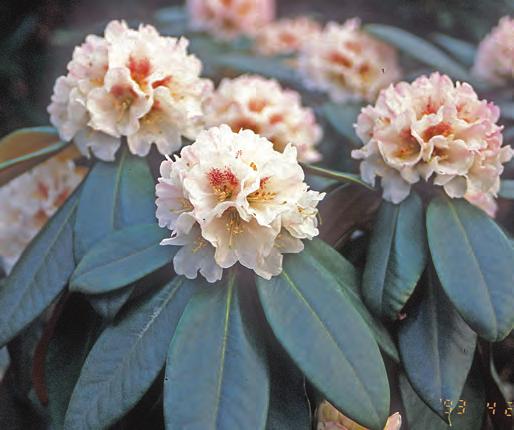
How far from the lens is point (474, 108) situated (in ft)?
3.24

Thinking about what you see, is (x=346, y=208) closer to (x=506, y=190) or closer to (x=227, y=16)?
(x=506, y=190)

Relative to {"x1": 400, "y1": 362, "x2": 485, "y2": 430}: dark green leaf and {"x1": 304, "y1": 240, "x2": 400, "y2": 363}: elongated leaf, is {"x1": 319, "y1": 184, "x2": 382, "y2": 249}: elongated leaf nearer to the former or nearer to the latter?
{"x1": 304, "y1": 240, "x2": 400, "y2": 363}: elongated leaf

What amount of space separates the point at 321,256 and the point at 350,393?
0.22 meters

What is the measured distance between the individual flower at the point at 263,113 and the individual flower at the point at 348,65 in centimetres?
33

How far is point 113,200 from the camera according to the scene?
103 cm

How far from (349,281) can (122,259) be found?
304mm

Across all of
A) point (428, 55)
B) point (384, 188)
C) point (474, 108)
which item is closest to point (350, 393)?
point (384, 188)

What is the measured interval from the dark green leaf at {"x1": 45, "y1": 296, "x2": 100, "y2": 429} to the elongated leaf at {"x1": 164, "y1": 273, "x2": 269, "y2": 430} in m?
0.22

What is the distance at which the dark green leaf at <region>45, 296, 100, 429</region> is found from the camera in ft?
3.10

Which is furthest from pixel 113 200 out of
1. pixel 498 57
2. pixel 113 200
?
pixel 498 57

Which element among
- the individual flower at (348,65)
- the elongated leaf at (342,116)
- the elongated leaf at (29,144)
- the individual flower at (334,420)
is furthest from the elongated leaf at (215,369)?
the individual flower at (348,65)

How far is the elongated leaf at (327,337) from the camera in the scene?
2.50 feet

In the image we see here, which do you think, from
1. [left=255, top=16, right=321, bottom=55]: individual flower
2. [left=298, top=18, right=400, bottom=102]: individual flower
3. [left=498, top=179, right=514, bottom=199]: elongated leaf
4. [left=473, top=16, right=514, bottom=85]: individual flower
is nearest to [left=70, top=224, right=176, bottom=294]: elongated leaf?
[left=498, top=179, right=514, bottom=199]: elongated leaf

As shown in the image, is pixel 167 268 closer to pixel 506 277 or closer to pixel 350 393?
pixel 350 393
